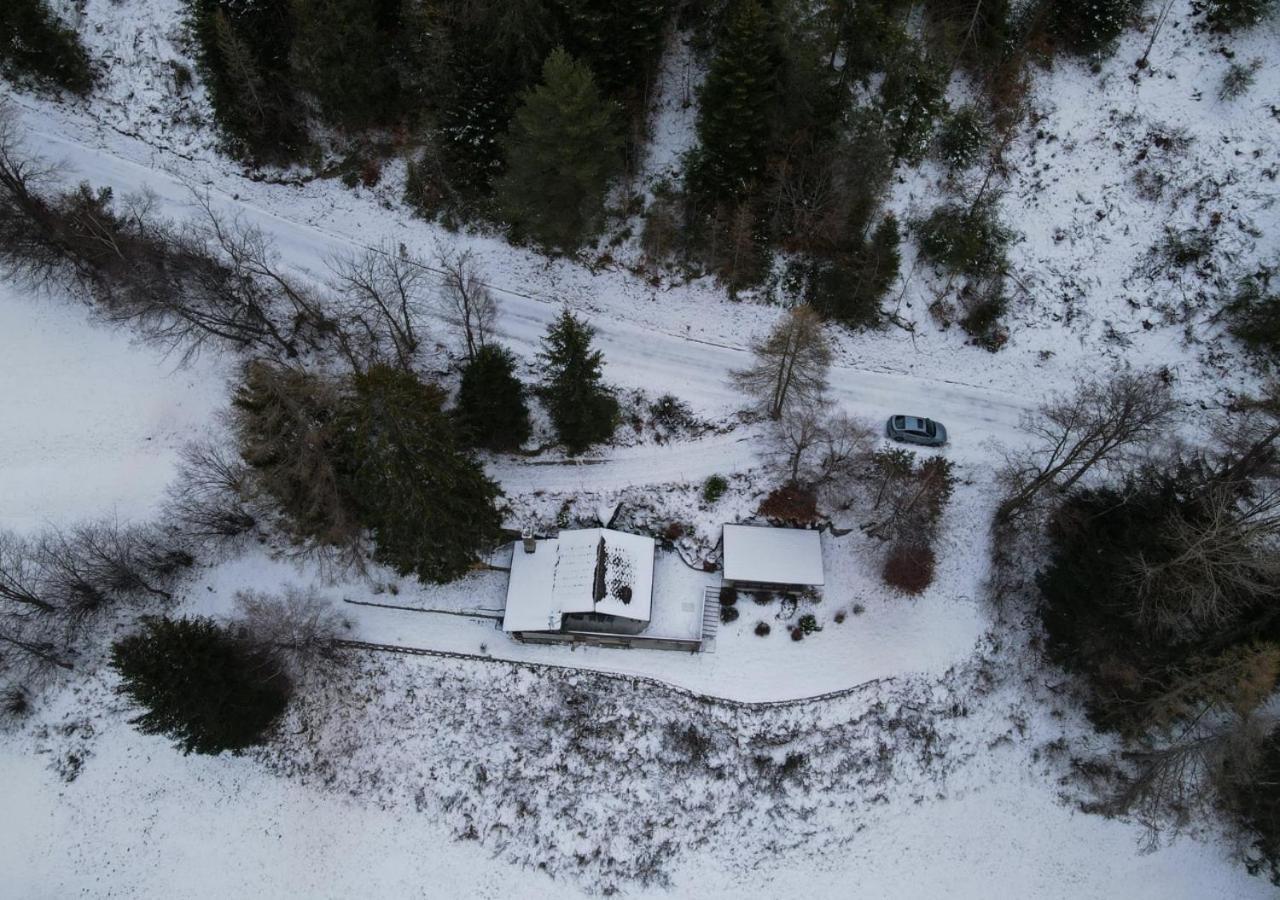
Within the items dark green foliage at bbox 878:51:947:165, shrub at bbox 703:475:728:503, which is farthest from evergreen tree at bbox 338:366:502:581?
dark green foliage at bbox 878:51:947:165

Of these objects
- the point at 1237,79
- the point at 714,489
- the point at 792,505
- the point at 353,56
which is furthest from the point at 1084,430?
the point at 353,56

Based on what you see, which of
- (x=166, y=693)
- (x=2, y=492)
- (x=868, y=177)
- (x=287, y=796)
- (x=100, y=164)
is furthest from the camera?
(x=100, y=164)

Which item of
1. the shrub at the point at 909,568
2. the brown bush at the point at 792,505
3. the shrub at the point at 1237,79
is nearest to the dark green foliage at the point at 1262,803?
the shrub at the point at 909,568

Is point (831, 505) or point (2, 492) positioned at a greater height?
point (831, 505)

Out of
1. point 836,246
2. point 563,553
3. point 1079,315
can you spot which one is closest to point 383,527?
point 563,553

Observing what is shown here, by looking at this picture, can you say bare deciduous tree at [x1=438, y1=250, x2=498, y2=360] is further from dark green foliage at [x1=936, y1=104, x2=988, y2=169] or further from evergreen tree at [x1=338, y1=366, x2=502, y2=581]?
dark green foliage at [x1=936, y1=104, x2=988, y2=169]

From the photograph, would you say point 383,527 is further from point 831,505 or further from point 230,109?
point 230,109

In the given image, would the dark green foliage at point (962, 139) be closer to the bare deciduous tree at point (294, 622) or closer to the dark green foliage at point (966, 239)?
the dark green foliage at point (966, 239)

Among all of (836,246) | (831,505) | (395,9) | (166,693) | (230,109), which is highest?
(395,9)
